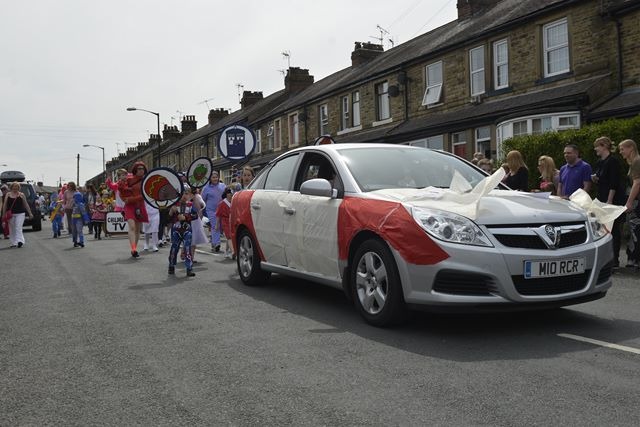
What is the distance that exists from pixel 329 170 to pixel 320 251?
954mm

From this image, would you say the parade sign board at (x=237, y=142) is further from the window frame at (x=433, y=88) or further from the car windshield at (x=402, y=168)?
the window frame at (x=433, y=88)

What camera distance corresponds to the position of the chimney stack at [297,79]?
139 feet

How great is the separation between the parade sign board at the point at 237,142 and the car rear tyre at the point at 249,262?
689cm

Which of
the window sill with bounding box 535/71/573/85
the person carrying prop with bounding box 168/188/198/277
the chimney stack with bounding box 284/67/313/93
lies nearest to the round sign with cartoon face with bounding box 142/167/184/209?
the person carrying prop with bounding box 168/188/198/277

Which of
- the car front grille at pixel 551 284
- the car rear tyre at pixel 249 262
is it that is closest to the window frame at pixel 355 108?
the car rear tyre at pixel 249 262

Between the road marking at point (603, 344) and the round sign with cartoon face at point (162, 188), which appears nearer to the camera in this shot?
the road marking at point (603, 344)

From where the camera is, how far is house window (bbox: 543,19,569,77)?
17734mm

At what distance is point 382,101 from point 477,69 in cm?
611

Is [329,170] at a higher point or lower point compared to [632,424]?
higher

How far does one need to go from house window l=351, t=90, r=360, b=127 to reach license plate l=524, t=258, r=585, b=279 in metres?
23.7

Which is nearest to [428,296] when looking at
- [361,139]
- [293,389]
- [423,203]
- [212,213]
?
[423,203]

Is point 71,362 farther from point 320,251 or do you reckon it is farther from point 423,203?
point 423,203

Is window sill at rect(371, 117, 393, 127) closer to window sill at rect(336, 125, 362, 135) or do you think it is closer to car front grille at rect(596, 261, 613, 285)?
window sill at rect(336, 125, 362, 135)

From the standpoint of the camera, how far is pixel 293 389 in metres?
3.76
